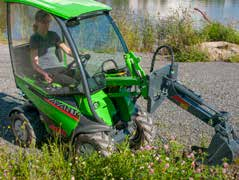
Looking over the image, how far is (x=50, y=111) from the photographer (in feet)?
14.3

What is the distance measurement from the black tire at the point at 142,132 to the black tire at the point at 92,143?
0.63 meters

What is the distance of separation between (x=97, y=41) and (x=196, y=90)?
368 cm

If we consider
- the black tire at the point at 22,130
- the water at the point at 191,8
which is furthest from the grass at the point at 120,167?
the water at the point at 191,8

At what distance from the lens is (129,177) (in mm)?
2957

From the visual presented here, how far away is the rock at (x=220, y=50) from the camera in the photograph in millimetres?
10570

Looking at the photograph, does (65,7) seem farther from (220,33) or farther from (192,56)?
(220,33)

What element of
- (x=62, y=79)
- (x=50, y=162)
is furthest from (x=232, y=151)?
(x=62, y=79)

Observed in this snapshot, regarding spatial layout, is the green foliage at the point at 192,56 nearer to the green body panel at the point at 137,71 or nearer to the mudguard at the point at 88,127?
the green body panel at the point at 137,71

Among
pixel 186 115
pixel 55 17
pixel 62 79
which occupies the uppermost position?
pixel 55 17

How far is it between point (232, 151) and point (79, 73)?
1822 mm

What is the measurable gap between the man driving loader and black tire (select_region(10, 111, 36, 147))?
26.1 inches

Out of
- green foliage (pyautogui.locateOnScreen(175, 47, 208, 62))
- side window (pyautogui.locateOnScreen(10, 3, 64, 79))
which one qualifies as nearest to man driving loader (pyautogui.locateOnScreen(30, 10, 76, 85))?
side window (pyautogui.locateOnScreen(10, 3, 64, 79))

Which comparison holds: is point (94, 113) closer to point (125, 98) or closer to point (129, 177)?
point (125, 98)

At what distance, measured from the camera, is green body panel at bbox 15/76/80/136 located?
4.17 metres
